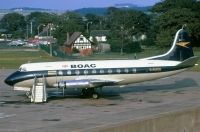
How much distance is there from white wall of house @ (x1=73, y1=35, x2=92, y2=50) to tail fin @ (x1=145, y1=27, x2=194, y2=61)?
9920cm

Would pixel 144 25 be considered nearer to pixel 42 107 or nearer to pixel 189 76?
pixel 189 76

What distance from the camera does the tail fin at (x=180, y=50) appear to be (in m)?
42.6

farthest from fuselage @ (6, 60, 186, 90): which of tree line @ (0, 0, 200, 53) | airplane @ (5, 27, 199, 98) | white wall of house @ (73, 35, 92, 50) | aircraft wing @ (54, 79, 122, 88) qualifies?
white wall of house @ (73, 35, 92, 50)

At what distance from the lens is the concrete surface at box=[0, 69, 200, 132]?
620 inches

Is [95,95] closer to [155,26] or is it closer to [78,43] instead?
[155,26]

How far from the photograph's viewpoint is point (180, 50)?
43750 millimetres

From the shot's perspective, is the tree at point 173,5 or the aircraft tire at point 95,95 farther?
the tree at point 173,5

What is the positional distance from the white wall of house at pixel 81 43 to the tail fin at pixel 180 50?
99.2m

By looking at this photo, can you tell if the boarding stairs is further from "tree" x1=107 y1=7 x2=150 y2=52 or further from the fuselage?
"tree" x1=107 y1=7 x2=150 y2=52

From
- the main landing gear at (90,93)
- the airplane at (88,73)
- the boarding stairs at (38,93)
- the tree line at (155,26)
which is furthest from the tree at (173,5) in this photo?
the boarding stairs at (38,93)

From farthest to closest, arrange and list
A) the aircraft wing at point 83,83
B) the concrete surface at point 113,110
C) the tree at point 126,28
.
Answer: the tree at point 126,28 → the aircraft wing at point 83,83 → the concrete surface at point 113,110

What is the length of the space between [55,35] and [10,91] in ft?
462

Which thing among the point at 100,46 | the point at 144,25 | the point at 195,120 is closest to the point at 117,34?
the point at 100,46

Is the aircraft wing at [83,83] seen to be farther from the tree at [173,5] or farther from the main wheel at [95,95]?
the tree at [173,5]
